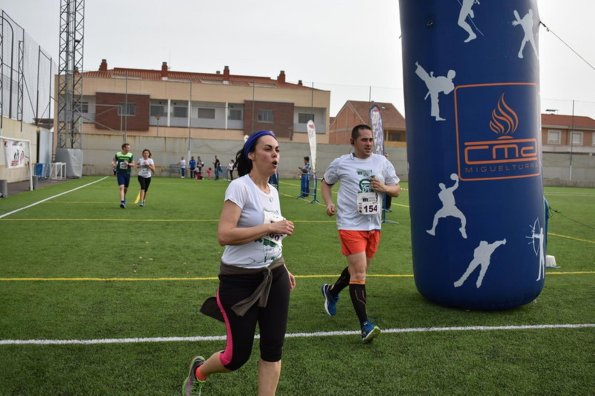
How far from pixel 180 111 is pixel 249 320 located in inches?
2057

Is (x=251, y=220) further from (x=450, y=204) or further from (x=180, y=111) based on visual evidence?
A: (x=180, y=111)

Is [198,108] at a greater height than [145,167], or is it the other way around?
[198,108]

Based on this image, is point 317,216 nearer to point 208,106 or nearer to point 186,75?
point 208,106

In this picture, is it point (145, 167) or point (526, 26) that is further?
point (145, 167)

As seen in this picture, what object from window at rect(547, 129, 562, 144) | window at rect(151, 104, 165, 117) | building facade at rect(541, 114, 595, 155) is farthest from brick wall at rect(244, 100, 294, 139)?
window at rect(547, 129, 562, 144)

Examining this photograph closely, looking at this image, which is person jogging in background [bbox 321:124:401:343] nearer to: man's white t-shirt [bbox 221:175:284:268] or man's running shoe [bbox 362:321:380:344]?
man's running shoe [bbox 362:321:380:344]

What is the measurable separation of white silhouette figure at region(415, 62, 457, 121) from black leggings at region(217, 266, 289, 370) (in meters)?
3.33

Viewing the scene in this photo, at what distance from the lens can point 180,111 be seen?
53.8m

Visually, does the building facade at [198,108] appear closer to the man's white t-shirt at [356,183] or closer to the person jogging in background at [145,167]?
the person jogging in background at [145,167]

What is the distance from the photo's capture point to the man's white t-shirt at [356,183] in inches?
225

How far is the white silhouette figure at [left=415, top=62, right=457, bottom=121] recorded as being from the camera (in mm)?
6020

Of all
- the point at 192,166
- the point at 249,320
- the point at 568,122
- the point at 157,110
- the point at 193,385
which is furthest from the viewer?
the point at 568,122

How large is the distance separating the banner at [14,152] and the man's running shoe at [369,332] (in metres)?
18.5

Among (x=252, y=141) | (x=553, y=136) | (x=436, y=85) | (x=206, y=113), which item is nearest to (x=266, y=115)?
(x=206, y=113)
